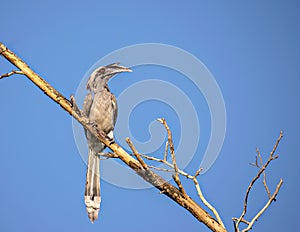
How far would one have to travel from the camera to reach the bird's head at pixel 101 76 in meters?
7.61

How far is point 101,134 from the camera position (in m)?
5.31

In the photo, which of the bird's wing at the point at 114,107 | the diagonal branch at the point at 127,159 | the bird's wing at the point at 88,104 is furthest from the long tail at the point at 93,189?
the diagonal branch at the point at 127,159

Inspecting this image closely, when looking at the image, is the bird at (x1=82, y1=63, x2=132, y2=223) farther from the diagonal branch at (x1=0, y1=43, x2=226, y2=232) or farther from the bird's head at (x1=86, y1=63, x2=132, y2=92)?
the diagonal branch at (x1=0, y1=43, x2=226, y2=232)

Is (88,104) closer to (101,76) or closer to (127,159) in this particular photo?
(101,76)

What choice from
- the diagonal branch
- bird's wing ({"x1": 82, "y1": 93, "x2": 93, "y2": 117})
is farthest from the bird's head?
the diagonal branch

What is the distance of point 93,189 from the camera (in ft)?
20.9

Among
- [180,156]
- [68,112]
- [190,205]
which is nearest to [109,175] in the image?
[180,156]

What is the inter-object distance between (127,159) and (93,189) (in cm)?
211

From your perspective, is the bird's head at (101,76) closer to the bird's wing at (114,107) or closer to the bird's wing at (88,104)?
the bird's wing at (88,104)

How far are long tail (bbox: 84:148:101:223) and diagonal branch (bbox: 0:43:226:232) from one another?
4.77 feet

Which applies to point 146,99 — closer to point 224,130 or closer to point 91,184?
point 91,184

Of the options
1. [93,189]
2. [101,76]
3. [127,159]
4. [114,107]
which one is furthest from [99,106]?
[127,159]

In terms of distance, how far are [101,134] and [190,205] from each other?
1.86 meters

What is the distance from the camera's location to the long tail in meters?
6.00
